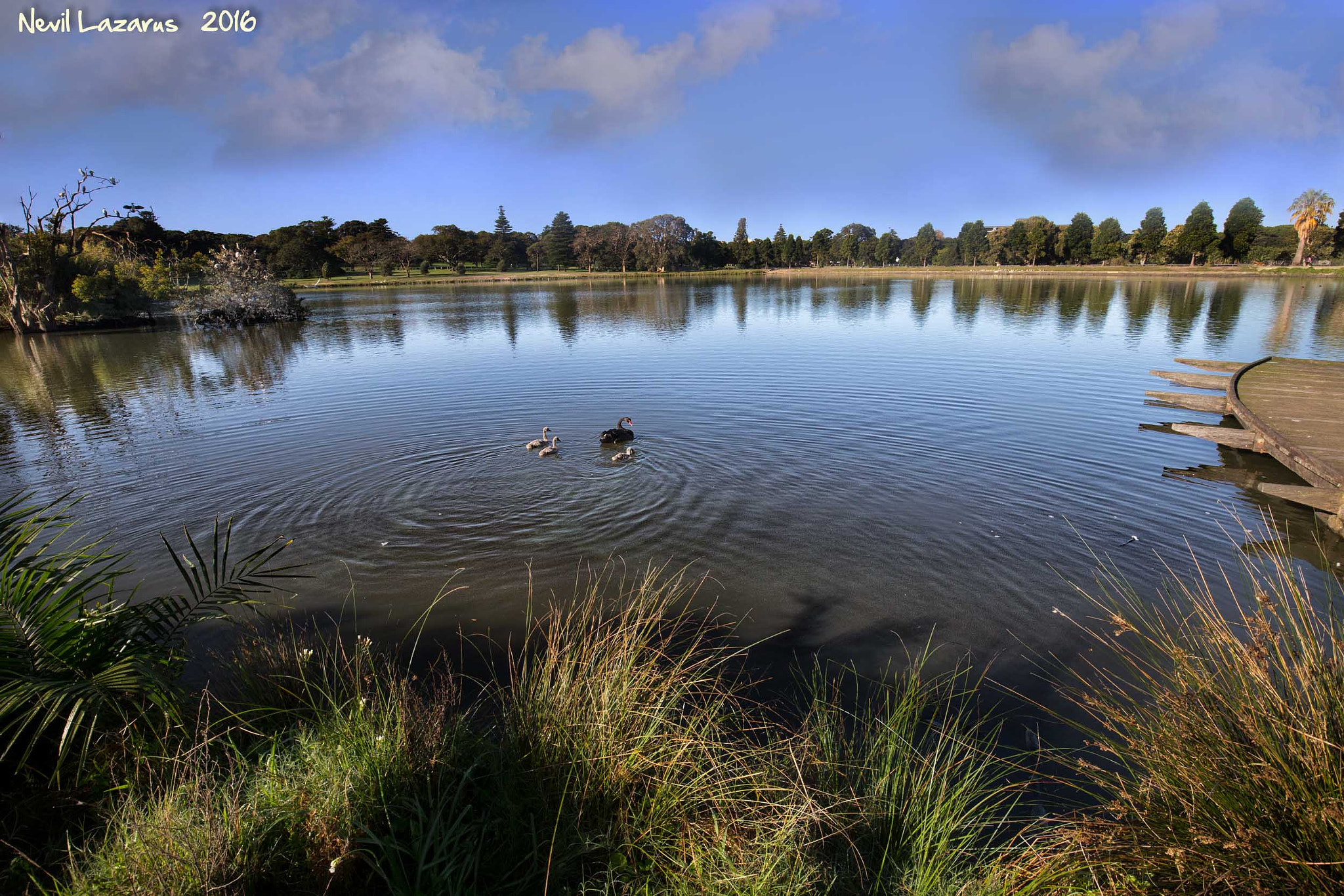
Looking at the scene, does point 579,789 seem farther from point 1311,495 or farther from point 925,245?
point 925,245

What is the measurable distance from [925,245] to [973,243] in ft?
47.3

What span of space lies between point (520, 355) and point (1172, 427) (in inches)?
825

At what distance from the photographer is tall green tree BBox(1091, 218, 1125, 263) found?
93250mm

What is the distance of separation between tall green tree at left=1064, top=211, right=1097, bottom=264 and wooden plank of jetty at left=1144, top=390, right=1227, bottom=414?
103m

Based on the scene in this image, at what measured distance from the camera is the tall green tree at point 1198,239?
261 feet

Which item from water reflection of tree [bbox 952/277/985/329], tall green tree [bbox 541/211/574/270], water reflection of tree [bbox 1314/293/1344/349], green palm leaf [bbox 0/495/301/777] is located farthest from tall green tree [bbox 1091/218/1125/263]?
green palm leaf [bbox 0/495/301/777]

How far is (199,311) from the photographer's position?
3847 cm

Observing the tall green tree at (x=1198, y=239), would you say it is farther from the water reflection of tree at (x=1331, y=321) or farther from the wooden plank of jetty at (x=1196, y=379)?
the wooden plank of jetty at (x=1196, y=379)

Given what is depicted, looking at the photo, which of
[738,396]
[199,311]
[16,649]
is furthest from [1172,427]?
[199,311]

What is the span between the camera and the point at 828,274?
111 metres

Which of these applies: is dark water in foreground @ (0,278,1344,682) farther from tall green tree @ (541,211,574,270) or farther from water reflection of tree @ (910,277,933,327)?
tall green tree @ (541,211,574,270)

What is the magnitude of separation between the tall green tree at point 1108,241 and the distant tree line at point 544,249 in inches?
10.6

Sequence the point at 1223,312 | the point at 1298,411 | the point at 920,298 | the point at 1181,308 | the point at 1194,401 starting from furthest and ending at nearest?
the point at 920,298 → the point at 1181,308 → the point at 1223,312 → the point at 1194,401 → the point at 1298,411

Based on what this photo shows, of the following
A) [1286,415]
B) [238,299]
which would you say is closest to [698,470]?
[1286,415]
